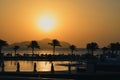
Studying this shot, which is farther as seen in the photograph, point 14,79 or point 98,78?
point 98,78

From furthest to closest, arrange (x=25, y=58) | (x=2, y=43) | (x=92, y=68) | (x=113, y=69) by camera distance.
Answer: (x=25, y=58)
(x=2, y=43)
(x=113, y=69)
(x=92, y=68)

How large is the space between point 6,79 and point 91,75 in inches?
675

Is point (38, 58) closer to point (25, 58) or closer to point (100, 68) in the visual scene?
point (25, 58)

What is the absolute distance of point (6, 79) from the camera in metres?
16.3

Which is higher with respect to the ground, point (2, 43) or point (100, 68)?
point (2, 43)

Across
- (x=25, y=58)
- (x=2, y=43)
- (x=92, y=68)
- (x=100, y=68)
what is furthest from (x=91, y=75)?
(x=25, y=58)

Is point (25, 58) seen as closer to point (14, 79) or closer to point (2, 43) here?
point (2, 43)

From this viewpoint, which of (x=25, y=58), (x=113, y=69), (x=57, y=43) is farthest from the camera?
(x=57, y=43)

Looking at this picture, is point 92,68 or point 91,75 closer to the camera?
point 91,75

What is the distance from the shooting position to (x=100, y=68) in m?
40.8

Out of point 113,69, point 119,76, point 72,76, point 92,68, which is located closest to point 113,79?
point 119,76

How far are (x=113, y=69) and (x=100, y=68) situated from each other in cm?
137

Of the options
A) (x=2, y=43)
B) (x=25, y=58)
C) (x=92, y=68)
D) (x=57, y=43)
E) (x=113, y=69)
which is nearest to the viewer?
(x=92, y=68)

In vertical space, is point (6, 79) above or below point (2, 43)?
below
